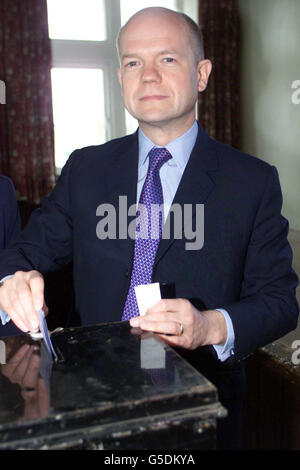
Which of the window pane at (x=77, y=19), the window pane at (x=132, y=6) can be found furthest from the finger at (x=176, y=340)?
the window pane at (x=132, y=6)

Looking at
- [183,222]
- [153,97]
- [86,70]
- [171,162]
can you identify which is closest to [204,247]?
[183,222]

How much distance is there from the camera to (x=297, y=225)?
596 cm

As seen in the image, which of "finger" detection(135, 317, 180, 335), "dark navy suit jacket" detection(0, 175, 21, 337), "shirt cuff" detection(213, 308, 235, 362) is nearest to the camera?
"finger" detection(135, 317, 180, 335)

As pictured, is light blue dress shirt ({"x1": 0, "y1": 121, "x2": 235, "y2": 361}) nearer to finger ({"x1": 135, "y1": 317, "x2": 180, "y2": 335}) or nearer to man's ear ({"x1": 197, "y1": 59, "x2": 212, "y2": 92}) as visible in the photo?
man's ear ({"x1": 197, "y1": 59, "x2": 212, "y2": 92})

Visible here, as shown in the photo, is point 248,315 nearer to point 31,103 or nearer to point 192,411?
point 192,411

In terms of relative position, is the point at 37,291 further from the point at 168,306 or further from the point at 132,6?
the point at 132,6

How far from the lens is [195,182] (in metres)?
1.33

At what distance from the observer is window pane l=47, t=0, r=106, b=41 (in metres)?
6.39

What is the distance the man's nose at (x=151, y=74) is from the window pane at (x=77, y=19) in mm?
5595

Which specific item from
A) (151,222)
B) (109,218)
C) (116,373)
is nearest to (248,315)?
(151,222)

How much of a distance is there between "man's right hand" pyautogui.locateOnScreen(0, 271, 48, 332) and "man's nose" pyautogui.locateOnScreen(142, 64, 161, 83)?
0.67 meters

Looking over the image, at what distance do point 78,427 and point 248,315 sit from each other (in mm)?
710

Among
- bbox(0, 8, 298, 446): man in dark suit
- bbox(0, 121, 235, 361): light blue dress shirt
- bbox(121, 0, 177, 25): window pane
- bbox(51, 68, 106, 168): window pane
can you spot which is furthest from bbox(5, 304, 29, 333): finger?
bbox(121, 0, 177, 25): window pane

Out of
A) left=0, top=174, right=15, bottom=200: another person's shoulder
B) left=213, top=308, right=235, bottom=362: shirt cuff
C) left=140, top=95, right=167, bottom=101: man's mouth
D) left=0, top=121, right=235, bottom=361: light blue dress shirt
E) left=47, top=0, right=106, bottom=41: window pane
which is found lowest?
left=213, top=308, right=235, bottom=362: shirt cuff
